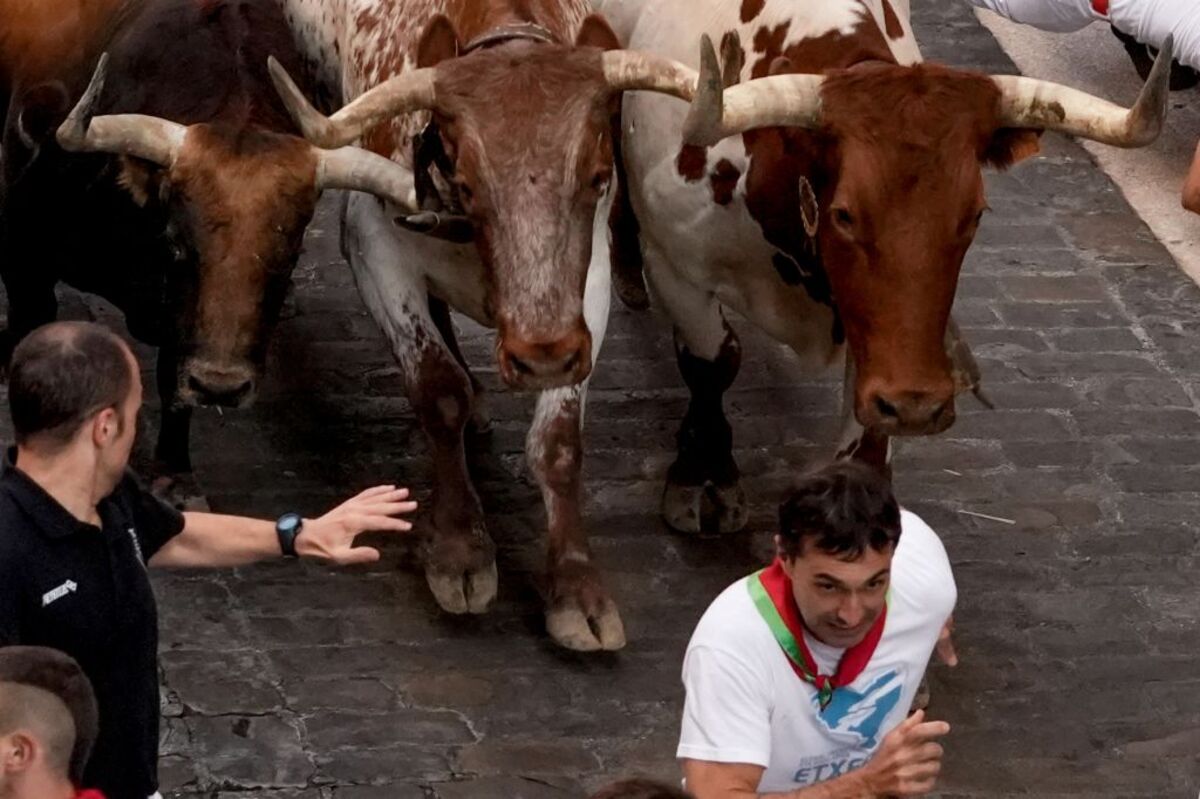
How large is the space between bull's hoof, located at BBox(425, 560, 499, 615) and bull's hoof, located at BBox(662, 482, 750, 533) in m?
0.82

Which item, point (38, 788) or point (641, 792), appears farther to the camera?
point (38, 788)

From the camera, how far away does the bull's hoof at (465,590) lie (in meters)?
6.96

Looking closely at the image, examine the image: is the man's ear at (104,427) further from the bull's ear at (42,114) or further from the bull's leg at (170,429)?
the bull's ear at (42,114)

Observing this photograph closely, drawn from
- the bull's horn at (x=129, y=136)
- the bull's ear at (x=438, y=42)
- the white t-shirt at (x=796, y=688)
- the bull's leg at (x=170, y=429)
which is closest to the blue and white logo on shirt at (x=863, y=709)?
the white t-shirt at (x=796, y=688)

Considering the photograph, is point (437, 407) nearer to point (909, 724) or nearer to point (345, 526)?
point (345, 526)

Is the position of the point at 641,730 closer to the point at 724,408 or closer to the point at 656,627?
the point at 656,627

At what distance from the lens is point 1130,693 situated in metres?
6.79

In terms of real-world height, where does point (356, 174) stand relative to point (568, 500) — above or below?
above

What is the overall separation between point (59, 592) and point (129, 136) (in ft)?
8.16

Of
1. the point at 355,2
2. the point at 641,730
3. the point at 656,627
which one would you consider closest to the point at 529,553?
the point at 656,627

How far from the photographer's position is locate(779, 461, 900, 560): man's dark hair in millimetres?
4391

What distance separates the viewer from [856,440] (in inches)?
275

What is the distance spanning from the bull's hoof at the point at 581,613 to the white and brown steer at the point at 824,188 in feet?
2.38

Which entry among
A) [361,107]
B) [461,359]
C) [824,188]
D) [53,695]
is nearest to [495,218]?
[361,107]
